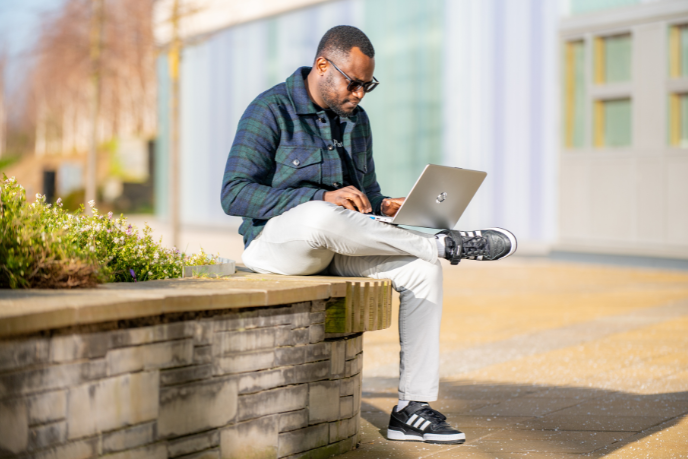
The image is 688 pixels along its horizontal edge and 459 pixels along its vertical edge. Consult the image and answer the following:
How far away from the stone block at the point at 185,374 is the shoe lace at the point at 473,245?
1.17 meters

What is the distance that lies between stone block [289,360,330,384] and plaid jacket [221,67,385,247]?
691 millimetres

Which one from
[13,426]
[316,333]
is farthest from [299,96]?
[13,426]

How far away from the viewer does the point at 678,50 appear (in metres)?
12.5

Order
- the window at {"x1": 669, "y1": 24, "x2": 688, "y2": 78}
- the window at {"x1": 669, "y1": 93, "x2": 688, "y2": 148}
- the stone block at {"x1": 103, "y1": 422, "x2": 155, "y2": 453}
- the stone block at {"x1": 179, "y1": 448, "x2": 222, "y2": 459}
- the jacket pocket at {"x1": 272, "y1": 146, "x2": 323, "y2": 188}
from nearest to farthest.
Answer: the stone block at {"x1": 103, "y1": 422, "x2": 155, "y2": 453}, the stone block at {"x1": 179, "y1": 448, "x2": 222, "y2": 459}, the jacket pocket at {"x1": 272, "y1": 146, "x2": 323, "y2": 188}, the window at {"x1": 669, "y1": 24, "x2": 688, "y2": 78}, the window at {"x1": 669, "y1": 93, "x2": 688, "y2": 148}

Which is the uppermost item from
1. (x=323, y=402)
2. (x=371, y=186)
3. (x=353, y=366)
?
(x=371, y=186)

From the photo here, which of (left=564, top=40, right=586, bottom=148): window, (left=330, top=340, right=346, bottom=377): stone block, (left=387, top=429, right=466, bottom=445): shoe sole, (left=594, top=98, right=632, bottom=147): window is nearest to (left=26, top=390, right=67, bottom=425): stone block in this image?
(left=330, top=340, right=346, bottom=377): stone block

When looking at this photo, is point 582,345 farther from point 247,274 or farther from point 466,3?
point 466,3

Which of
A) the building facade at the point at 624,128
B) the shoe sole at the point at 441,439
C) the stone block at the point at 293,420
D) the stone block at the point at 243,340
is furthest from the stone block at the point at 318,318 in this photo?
the building facade at the point at 624,128

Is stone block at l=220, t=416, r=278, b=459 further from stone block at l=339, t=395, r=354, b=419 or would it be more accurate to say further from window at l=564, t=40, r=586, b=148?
window at l=564, t=40, r=586, b=148

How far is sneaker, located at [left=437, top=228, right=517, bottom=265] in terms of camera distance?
3463 mm

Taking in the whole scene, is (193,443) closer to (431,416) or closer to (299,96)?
(431,416)

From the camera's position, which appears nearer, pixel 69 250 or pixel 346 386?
pixel 69 250

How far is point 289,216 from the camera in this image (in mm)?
3518

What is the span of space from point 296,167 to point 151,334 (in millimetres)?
1340
